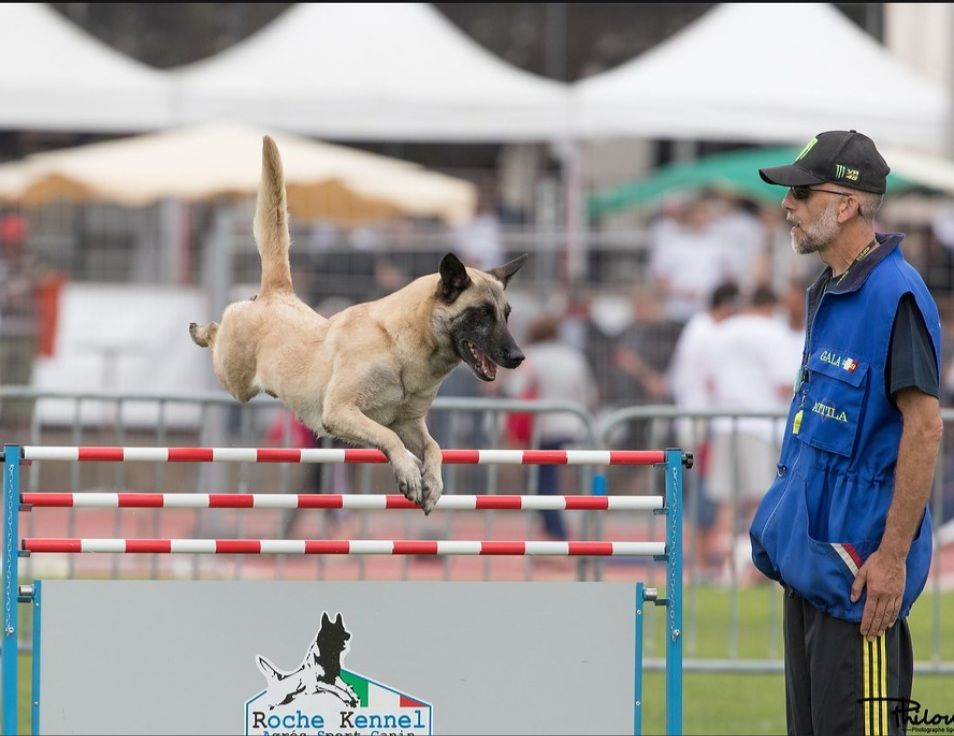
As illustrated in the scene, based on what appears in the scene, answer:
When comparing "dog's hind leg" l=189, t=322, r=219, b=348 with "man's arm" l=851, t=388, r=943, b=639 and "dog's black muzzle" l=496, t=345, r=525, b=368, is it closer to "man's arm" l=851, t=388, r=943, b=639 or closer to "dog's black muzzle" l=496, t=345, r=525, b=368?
"dog's black muzzle" l=496, t=345, r=525, b=368

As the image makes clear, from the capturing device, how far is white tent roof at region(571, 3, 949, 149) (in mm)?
15445

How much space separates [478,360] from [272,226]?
111 centimetres

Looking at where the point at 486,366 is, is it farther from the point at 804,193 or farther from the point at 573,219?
the point at 573,219

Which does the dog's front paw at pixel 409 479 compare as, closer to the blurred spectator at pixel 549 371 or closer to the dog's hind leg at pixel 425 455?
the dog's hind leg at pixel 425 455

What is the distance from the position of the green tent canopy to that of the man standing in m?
10.8

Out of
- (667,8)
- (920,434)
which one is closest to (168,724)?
(920,434)

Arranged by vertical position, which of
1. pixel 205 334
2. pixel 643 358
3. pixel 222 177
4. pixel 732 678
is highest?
pixel 222 177

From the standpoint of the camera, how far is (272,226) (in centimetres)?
606

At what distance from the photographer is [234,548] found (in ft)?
19.5

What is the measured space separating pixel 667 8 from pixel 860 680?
1970cm

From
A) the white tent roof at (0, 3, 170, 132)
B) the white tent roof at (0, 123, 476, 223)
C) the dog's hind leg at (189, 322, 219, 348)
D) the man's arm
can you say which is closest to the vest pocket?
the man's arm

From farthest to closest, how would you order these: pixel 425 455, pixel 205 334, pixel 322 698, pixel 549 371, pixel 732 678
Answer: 1. pixel 549 371
2. pixel 732 678
3. pixel 205 334
4. pixel 322 698
5. pixel 425 455

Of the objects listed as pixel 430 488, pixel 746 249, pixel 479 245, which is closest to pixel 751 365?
pixel 746 249

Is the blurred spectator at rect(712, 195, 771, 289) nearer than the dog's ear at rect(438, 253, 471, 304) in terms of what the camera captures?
No
